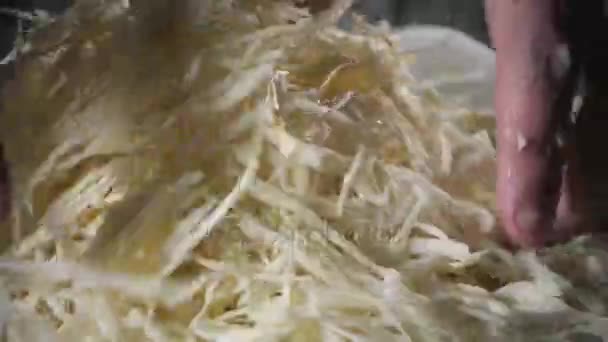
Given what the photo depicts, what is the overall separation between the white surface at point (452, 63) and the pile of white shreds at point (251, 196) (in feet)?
0.06

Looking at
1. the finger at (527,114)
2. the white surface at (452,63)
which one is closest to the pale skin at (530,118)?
the finger at (527,114)

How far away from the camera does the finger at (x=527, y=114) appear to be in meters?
0.47

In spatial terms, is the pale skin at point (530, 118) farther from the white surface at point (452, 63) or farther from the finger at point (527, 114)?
the white surface at point (452, 63)

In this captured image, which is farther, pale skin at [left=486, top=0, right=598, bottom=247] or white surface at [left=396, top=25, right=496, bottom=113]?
white surface at [left=396, top=25, right=496, bottom=113]

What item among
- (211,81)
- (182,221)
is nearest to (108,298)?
(182,221)

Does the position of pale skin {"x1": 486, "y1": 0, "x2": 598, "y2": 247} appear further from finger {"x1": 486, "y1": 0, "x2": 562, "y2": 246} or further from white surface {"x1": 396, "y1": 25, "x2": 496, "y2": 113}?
white surface {"x1": 396, "y1": 25, "x2": 496, "y2": 113}

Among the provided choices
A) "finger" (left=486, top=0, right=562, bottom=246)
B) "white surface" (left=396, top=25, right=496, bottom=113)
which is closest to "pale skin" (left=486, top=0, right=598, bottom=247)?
"finger" (left=486, top=0, right=562, bottom=246)

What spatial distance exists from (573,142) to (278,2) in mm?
246

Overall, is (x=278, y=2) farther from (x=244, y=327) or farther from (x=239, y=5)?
(x=244, y=327)

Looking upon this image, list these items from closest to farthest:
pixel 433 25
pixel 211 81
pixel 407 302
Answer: pixel 407 302 < pixel 211 81 < pixel 433 25

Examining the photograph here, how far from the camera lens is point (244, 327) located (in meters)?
0.46

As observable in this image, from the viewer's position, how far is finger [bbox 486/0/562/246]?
1.55ft

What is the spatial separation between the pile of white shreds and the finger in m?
0.02

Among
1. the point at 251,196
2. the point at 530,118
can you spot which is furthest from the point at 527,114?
the point at 251,196
